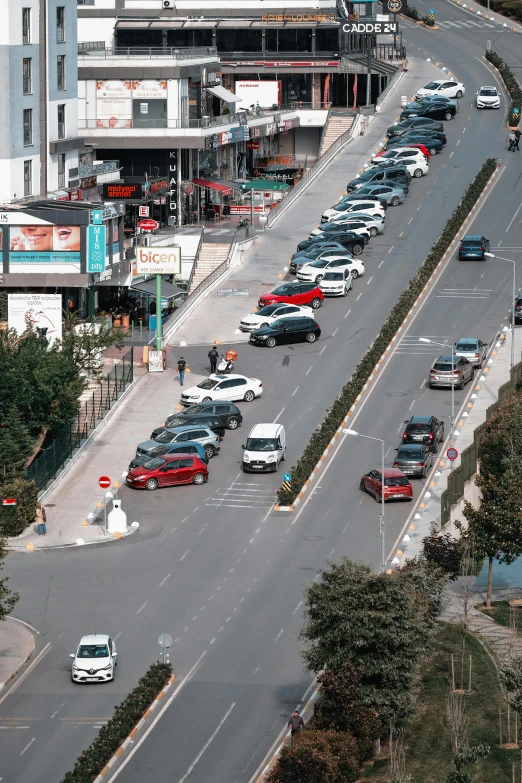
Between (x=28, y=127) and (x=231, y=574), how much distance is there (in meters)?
44.6

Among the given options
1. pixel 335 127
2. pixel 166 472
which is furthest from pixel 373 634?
pixel 335 127

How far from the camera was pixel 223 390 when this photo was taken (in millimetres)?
86438

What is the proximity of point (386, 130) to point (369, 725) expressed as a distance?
92.1 meters

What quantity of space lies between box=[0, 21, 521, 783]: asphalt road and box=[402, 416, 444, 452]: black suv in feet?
6.84

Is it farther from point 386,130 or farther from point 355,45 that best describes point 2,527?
point 355,45

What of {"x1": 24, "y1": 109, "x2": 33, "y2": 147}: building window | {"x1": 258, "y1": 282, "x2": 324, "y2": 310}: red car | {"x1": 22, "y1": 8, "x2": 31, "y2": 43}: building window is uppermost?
{"x1": 22, "y1": 8, "x2": 31, "y2": 43}: building window

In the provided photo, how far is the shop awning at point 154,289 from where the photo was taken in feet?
341

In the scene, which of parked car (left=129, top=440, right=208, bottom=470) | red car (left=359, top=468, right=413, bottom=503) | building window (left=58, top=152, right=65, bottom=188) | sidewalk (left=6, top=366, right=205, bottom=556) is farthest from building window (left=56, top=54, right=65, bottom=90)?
red car (left=359, top=468, right=413, bottom=503)

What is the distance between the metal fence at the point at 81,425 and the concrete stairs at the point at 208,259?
17147 millimetres

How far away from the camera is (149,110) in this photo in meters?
123

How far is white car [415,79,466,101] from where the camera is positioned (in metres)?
145

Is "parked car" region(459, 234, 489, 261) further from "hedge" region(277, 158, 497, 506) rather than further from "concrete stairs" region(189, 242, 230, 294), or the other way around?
"concrete stairs" region(189, 242, 230, 294)

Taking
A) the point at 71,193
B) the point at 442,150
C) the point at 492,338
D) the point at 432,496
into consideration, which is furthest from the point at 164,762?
the point at 442,150

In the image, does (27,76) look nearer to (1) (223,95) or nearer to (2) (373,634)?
(1) (223,95)
